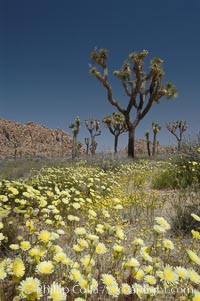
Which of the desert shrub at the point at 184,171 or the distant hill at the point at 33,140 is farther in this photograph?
the distant hill at the point at 33,140

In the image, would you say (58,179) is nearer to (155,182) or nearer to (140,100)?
(155,182)

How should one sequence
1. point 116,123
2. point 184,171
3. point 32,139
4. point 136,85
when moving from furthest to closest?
1. point 32,139
2. point 116,123
3. point 136,85
4. point 184,171

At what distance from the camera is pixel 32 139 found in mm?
61906

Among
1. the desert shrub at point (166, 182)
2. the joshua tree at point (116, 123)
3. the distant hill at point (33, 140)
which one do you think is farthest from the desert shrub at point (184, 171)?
the distant hill at point (33, 140)

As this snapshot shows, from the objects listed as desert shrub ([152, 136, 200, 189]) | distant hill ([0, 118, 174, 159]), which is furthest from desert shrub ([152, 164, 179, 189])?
distant hill ([0, 118, 174, 159])

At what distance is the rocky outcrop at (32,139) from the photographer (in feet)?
180

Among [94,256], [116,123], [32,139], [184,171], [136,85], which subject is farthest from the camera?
[32,139]

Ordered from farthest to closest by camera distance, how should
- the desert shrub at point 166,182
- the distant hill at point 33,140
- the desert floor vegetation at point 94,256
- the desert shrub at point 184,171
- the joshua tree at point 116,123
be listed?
the distant hill at point 33,140
the joshua tree at point 116,123
the desert shrub at point 166,182
the desert shrub at point 184,171
the desert floor vegetation at point 94,256

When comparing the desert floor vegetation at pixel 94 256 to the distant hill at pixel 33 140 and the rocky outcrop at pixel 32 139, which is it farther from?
Answer: the rocky outcrop at pixel 32 139

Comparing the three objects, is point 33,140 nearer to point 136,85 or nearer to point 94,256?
point 136,85

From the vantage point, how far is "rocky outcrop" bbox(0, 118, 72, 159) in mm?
54875

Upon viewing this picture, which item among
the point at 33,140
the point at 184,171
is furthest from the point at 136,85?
the point at 33,140

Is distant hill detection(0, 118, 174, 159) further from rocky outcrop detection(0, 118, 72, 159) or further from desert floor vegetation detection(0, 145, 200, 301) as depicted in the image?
desert floor vegetation detection(0, 145, 200, 301)

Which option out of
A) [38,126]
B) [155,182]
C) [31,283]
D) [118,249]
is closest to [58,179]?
[155,182]
